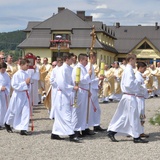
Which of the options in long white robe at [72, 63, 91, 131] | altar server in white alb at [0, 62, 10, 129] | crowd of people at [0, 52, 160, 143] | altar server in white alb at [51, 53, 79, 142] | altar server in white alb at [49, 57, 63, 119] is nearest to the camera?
crowd of people at [0, 52, 160, 143]

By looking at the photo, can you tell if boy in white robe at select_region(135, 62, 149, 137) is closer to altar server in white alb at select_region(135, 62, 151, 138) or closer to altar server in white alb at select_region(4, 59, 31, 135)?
altar server in white alb at select_region(135, 62, 151, 138)

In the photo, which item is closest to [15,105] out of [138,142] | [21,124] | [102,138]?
[21,124]

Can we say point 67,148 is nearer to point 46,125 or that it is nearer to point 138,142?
point 138,142

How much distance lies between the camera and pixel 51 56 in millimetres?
62531

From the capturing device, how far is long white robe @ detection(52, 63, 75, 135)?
32.7ft

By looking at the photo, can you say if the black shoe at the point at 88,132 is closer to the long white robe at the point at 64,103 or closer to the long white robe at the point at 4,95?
the long white robe at the point at 64,103

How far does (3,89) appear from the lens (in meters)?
11.8

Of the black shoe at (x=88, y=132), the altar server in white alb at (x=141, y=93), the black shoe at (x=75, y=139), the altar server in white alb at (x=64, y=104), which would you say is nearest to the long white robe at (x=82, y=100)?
the black shoe at (x=88, y=132)

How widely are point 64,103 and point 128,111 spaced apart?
54.2 inches

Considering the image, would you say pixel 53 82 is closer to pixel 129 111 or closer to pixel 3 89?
pixel 3 89

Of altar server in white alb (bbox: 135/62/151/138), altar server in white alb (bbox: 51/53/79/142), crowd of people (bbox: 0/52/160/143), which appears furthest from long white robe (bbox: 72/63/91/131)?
altar server in white alb (bbox: 135/62/151/138)

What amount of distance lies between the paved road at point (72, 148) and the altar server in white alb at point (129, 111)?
0.76 ft

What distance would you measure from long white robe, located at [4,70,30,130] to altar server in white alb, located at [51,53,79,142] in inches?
42.1

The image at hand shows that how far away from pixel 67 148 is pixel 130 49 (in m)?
65.5
